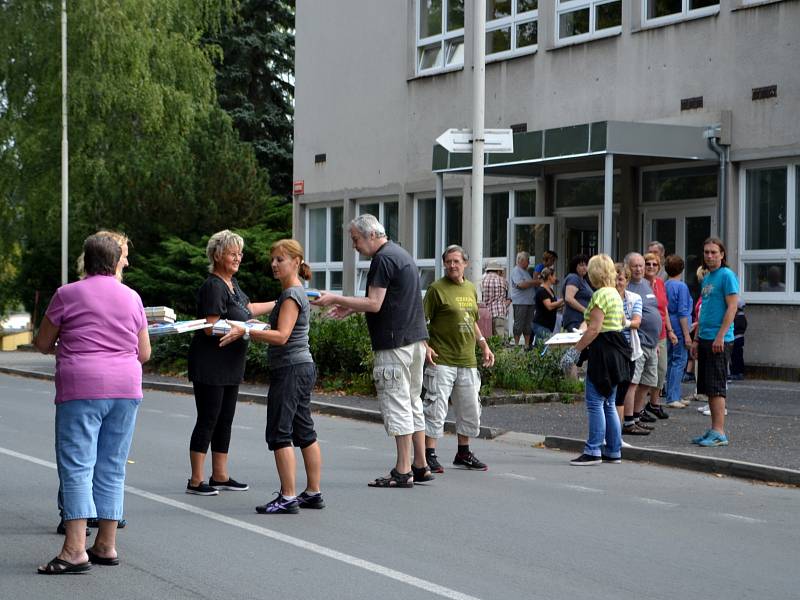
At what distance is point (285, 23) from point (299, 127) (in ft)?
53.5

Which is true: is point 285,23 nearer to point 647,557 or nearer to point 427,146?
point 427,146

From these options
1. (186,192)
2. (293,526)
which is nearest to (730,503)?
(293,526)

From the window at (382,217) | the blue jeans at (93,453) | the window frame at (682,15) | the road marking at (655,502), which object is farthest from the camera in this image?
the window at (382,217)

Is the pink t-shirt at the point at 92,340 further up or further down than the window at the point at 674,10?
further down

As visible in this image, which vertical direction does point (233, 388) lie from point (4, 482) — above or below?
above

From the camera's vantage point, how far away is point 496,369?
1758 centimetres

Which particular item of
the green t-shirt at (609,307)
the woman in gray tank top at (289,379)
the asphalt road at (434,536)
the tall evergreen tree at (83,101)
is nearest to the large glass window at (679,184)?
the green t-shirt at (609,307)

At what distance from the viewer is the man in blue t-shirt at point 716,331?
40.2ft

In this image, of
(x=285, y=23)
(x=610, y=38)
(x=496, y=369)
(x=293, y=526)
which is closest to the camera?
(x=293, y=526)

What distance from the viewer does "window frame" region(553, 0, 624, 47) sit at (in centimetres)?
2253

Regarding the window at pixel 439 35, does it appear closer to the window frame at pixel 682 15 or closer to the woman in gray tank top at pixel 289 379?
the window frame at pixel 682 15

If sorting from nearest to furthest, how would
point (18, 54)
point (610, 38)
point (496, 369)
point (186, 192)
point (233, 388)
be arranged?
point (233, 388) → point (496, 369) → point (610, 38) → point (186, 192) → point (18, 54)

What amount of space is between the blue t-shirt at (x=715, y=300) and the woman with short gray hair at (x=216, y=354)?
478 centimetres

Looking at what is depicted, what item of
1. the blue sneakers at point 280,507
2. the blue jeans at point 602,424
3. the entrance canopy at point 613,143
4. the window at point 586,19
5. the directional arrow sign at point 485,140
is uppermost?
the window at point 586,19
